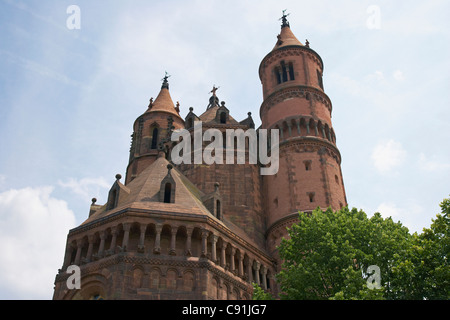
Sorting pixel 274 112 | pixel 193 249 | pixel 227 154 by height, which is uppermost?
pixel 274 112

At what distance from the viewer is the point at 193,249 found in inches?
1057

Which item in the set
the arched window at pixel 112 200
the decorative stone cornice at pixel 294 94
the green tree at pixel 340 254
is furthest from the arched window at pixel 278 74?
the green tree at pixel 340 254

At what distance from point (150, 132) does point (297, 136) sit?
54.0 feet

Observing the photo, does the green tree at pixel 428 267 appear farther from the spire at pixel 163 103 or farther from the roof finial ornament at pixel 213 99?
the roof finial ornament at pixel 213 99

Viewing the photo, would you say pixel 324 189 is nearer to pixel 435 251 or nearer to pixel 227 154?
pixel 227 154

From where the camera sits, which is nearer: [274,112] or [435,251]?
[435,251]

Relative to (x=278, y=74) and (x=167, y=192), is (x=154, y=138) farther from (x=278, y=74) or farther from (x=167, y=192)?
(x=167, y=192)

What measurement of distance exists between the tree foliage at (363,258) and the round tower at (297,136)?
10.3 m

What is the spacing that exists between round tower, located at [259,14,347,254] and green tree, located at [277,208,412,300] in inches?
409

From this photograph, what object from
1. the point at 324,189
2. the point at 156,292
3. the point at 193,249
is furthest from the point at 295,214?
the point at 156,292

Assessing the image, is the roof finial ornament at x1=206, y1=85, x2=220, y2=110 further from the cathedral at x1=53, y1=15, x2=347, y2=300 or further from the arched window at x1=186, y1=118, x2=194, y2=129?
the arched window at x1=186, y1=118, x2=194, y2=129

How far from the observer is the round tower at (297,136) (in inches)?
1419

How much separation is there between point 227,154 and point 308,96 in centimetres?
968

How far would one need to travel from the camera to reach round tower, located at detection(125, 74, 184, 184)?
4591 centimetres
